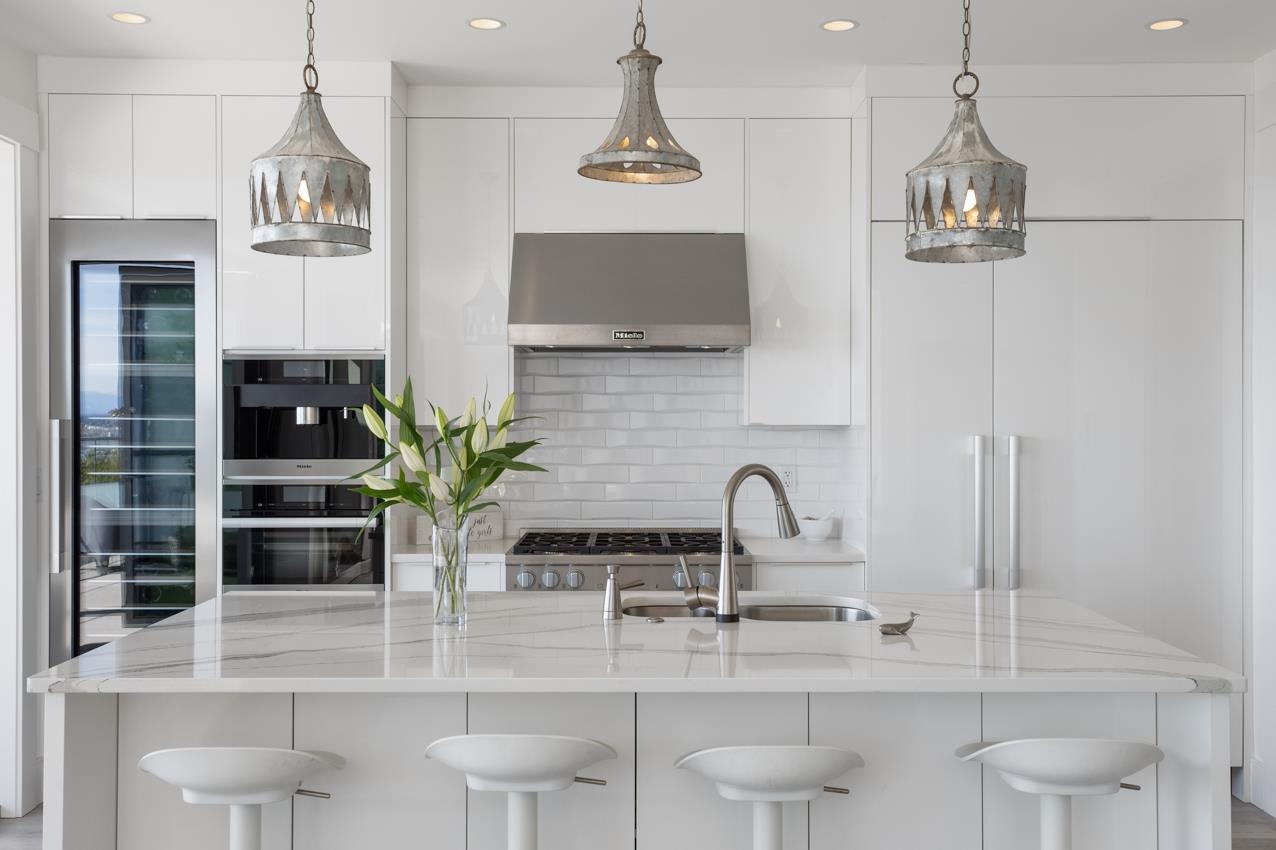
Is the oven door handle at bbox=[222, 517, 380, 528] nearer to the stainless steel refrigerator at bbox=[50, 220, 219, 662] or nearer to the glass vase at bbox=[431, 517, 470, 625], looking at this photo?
the stainless steel refrigerator at bbox=[50, 220, 219, 662]

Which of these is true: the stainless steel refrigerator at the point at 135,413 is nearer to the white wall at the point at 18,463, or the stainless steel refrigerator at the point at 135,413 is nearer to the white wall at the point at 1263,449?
the white wall at the point at 18,463

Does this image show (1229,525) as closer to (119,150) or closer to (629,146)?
(629,146)

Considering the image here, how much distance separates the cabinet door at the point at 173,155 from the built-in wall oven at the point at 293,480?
0.64 metres

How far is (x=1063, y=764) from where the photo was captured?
2.06 metres

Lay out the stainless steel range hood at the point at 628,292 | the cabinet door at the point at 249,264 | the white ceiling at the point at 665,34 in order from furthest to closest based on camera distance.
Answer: the stainless steel range hood at the point at 628,292 < the cabinet door at the point at 249,264 < the white ceiling at the point at 665,34

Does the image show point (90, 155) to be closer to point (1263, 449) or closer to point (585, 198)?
point (585, 198)

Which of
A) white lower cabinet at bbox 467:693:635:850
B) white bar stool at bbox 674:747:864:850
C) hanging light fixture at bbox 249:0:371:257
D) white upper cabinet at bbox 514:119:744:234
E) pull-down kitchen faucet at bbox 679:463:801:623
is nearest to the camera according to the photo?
white bar stool at bbox 674:747:864:850

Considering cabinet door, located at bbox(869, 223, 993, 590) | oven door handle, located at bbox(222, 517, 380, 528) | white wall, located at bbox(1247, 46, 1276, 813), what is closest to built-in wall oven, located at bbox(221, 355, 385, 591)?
oven door handle, located at bbox(222, 517, 380, 528)

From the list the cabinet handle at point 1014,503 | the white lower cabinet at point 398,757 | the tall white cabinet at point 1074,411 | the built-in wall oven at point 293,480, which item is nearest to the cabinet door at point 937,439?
the tall white cabinet at point 1074,411

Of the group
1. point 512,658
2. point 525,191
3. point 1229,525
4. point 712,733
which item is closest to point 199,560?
point 525,191

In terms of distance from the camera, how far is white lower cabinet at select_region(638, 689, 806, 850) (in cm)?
230

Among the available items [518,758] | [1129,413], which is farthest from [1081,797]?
[1129,413]

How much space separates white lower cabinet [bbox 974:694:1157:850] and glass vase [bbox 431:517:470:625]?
124 cm

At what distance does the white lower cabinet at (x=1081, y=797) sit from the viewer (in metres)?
2.31
